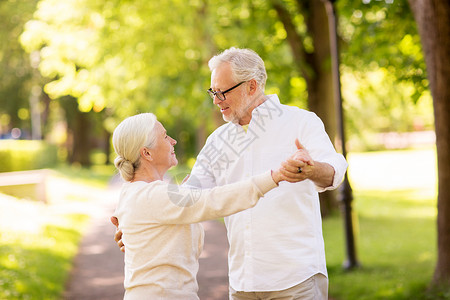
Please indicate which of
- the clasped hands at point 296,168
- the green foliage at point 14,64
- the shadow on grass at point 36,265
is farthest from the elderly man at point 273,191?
the green foliage at point 14,64

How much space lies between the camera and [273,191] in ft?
9.73

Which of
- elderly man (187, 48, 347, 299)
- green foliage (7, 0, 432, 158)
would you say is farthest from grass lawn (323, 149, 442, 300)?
elderly man (187, 48, 347, 299)

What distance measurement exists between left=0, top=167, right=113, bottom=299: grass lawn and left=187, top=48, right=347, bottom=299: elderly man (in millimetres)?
3981

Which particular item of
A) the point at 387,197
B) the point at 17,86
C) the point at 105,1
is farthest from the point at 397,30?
the point at 17,86

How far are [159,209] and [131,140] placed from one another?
369mm

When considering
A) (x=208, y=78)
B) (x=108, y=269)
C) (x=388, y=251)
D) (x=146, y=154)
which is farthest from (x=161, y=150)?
(x=208, y=78)

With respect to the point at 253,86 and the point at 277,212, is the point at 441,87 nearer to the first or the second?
the point at 253,86

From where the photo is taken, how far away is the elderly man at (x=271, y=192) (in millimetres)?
2900

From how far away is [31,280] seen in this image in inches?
277

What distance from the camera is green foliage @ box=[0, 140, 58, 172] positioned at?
24.3m

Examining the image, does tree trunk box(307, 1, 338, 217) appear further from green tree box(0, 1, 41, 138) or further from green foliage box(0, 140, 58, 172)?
green tree box(0, 1, 41, 138)

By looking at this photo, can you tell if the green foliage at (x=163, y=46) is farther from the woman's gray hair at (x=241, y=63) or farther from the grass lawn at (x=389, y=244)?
the woman's gray hair at (x=241, y=63)

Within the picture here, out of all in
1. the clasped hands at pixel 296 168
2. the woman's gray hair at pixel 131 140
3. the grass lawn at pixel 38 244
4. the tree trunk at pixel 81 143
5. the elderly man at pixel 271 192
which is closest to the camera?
the clasped hands at pixel 296 168

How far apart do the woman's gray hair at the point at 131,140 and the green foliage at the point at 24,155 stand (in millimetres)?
22705
